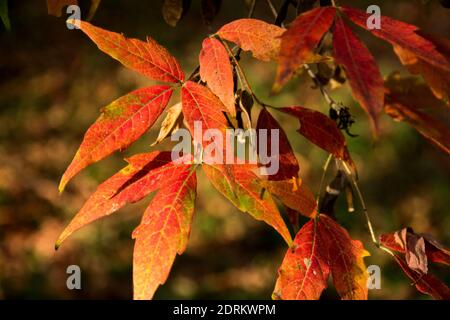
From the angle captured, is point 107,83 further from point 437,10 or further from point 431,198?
point 437,10

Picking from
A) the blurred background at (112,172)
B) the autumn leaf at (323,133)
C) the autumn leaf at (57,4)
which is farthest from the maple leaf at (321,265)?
the blurred background at (112,172)

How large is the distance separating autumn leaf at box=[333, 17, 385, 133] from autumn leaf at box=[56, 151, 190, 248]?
270mm

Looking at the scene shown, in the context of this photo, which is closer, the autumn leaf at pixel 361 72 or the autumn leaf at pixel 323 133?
the autumn leaf at pixel 361 72

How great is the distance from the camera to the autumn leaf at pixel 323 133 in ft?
2.61

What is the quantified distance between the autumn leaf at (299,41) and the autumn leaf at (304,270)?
0.87 ft

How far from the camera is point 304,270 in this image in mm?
760

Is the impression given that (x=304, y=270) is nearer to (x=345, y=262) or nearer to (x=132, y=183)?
(x=345, y=262)

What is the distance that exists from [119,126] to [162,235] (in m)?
0.15

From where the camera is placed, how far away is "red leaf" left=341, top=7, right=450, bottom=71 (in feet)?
2.11

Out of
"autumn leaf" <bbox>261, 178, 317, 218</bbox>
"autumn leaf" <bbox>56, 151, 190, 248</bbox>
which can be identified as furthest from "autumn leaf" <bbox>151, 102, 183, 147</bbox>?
"autumn leaf" <bbox>261, 178, 317, 218</bbox>

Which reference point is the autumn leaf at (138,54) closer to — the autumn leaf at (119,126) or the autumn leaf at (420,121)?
the autumn leaf at (119,126)

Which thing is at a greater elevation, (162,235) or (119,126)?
(119,126)

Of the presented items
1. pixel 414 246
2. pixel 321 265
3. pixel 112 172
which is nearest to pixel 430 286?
pixel 414 246
